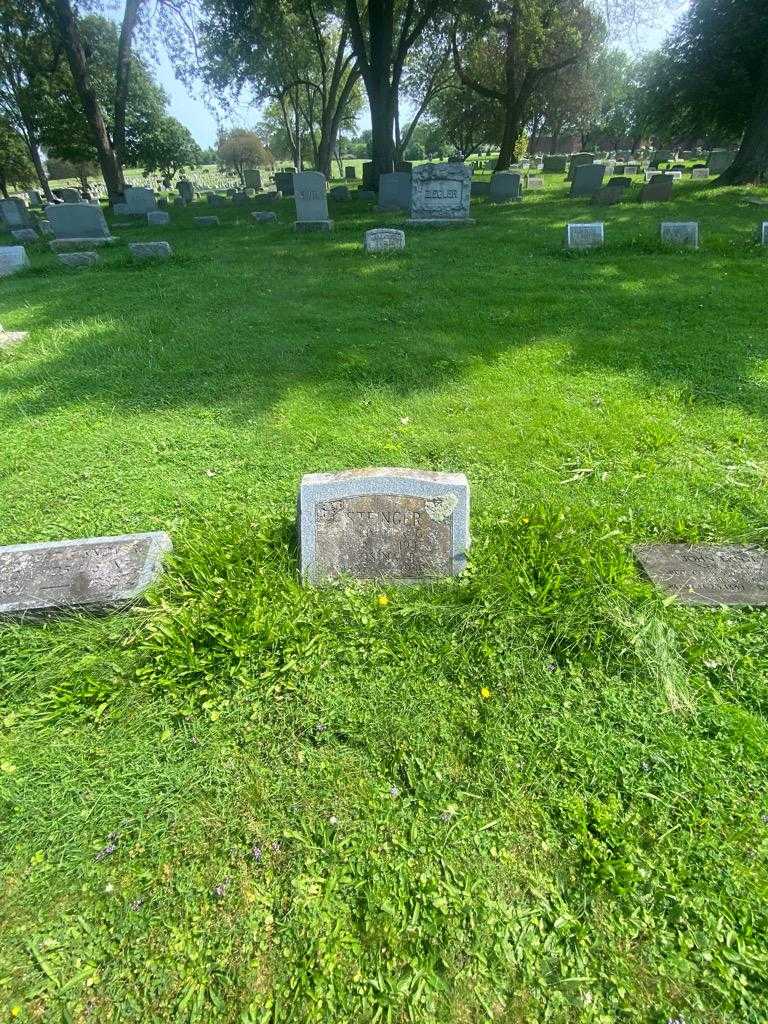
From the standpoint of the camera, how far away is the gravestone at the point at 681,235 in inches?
340

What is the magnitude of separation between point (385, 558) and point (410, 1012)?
5.73ft

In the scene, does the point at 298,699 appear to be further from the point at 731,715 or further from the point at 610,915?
the point at 731,715

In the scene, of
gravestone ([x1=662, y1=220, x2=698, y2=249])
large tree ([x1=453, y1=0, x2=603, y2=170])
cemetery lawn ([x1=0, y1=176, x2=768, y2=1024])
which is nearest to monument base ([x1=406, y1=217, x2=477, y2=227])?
gravestone ([x1=662, y1=220, x2=698, y2=249])

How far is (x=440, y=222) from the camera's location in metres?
11.7

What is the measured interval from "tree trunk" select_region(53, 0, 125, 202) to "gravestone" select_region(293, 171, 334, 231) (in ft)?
35.2

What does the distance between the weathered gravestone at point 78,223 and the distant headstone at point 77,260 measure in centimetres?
244

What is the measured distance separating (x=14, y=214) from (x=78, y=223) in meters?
6.30

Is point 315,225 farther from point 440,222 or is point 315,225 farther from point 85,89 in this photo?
point 85,89

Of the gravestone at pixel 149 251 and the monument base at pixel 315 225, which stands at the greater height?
the monument base at pixel 315 225

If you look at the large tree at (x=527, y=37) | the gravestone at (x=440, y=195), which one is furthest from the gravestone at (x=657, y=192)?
the large tree at (x=527, y=37)

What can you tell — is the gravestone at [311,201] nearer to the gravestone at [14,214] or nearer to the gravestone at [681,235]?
the gravestone at [681,235]

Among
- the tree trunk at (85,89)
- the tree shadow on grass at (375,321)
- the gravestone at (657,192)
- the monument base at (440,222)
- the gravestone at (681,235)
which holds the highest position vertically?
the tree trunk at (85,89)

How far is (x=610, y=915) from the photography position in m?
1.60

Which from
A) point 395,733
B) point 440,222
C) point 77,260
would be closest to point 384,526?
point 395,733
